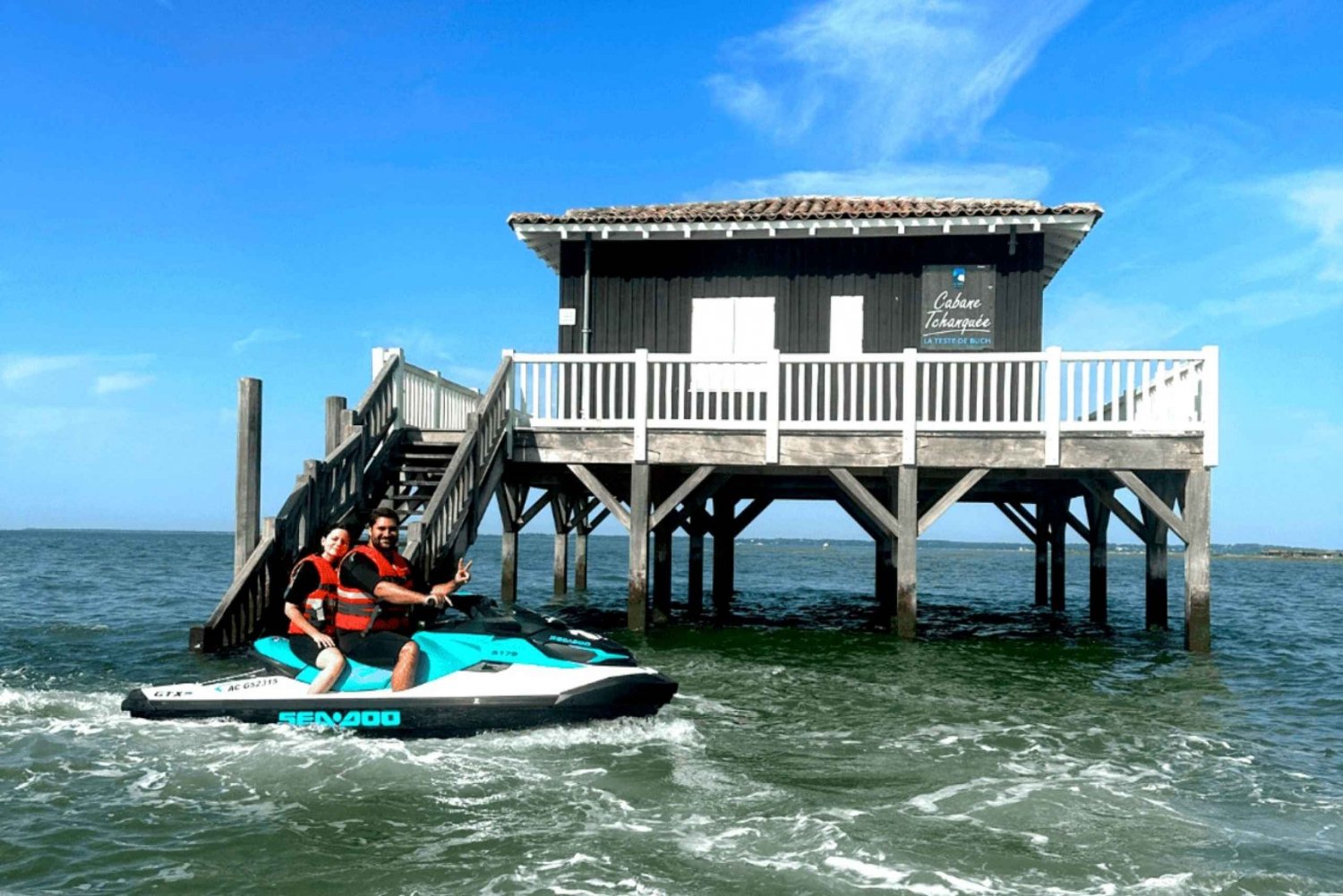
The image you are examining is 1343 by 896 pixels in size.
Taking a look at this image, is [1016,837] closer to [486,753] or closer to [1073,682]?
[486,753]

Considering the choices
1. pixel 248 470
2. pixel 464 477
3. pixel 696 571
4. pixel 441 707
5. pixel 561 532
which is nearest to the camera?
pixel 441 707

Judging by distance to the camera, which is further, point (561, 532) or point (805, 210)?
point (561, 532)

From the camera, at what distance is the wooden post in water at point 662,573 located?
679 inches

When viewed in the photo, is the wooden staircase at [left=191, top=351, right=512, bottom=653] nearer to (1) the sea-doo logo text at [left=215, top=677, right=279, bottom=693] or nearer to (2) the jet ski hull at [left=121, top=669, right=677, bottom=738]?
(1) the sea-doo logo text at [left=215, top=677, right=279, bottom=693]

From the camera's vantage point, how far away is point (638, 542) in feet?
44.7

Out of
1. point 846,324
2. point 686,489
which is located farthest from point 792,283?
point 686,489

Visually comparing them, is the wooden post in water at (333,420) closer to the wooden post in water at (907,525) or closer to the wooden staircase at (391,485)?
the wooden staircase at (391,485)

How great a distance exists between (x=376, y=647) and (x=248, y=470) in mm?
4894

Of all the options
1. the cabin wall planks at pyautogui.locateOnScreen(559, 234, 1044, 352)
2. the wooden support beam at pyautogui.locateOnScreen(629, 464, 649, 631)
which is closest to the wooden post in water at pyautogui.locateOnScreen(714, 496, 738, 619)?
the cabin wall planks at pyautogui.locateOnScreen(559, 234, 1044, 352)

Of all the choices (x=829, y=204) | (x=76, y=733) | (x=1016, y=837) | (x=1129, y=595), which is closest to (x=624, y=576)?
(x=1129, y=595)

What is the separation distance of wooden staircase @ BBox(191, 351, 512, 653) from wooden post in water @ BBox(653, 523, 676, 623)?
4.39m

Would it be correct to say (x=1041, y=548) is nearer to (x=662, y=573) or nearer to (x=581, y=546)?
(x=662, y=573)

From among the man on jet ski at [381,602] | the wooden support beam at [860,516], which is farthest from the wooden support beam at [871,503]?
the man on jet ski at [381,602]

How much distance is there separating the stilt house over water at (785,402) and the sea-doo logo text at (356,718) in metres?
3.35
